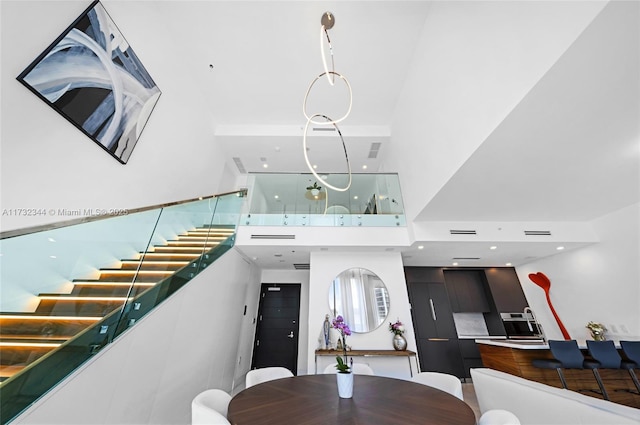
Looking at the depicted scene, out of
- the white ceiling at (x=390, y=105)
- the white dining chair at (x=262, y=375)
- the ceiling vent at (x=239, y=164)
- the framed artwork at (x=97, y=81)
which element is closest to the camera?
the white ceiling at (x=390, y=105)

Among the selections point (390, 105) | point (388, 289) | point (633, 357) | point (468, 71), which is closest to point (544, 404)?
point (388, 289)

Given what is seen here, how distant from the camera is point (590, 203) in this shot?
354 centimetres

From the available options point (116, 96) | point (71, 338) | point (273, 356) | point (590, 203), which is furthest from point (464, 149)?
point (273, 356)

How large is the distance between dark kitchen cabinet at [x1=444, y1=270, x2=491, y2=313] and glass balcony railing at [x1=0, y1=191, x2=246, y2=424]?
6108 millimetres

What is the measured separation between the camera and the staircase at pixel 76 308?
4.30ft

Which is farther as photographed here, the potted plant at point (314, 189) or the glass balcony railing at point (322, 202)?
the potted plant at point (314, 189)

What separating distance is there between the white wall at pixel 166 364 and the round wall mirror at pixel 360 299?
2.16 meters

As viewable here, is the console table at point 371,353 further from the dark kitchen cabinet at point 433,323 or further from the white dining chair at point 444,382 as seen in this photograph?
the white dining chair at point 444,382

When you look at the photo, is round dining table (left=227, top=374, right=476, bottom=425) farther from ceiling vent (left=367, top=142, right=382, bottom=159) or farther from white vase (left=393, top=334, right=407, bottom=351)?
ceiling vent (left=367, top=142, right=382, bottom=159)

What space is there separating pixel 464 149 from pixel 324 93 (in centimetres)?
322

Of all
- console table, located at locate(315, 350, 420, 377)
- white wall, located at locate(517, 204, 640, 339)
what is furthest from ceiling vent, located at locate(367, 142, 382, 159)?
console table, located at locate(315, 350, 420, 377)

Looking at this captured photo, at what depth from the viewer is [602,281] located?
3961 millimetres

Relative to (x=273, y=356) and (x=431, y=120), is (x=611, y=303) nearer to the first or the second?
(x=431, y=120)

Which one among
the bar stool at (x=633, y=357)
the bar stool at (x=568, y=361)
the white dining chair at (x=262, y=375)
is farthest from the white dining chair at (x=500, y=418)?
the bar stool at (x=633, y=357)
